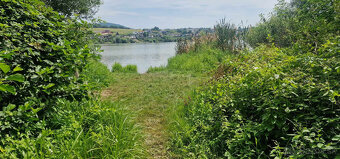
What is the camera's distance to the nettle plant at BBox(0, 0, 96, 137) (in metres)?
1.79

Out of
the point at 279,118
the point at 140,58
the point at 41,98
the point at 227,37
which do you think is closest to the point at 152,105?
the point at 41,98

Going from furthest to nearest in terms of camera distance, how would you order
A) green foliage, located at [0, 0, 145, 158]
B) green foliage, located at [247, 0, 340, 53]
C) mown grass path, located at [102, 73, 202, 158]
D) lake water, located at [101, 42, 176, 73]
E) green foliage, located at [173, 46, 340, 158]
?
1. lake water, located at [101, 42, 176, 73]
2. green foliage, located at [247, 0, 340, 53]
3. mown grass path, located at [102, 73, 202, 158]
4. green foliage, located at [0, 0, 145, 158]
5. green foliage, located at [173, 46, 340, 158]

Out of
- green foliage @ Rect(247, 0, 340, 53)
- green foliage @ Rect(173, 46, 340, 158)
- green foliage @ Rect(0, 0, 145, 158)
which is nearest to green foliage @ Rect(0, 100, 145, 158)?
green foliage @ Rect(0, 0, 145, 158)

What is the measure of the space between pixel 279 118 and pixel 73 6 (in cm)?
1136

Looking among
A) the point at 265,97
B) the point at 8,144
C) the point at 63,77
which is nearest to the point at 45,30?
the point at 63,77

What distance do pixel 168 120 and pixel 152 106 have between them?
2.97ft

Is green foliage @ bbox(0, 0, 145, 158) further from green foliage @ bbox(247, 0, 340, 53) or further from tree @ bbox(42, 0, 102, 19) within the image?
tree @ bbox(42, 0, 102, 19)

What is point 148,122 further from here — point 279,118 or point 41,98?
point 279,118

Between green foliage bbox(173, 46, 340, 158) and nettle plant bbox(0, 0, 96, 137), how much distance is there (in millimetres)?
1654

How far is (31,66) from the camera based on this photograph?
198 cm

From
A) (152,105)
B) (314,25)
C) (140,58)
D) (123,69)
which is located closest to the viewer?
(314,25)

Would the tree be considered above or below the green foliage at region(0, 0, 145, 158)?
above

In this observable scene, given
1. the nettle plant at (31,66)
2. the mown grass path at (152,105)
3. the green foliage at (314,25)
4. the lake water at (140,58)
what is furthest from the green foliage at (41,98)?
the lake water at (140,58)

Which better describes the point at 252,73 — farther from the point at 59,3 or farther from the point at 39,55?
the point at 59,3
